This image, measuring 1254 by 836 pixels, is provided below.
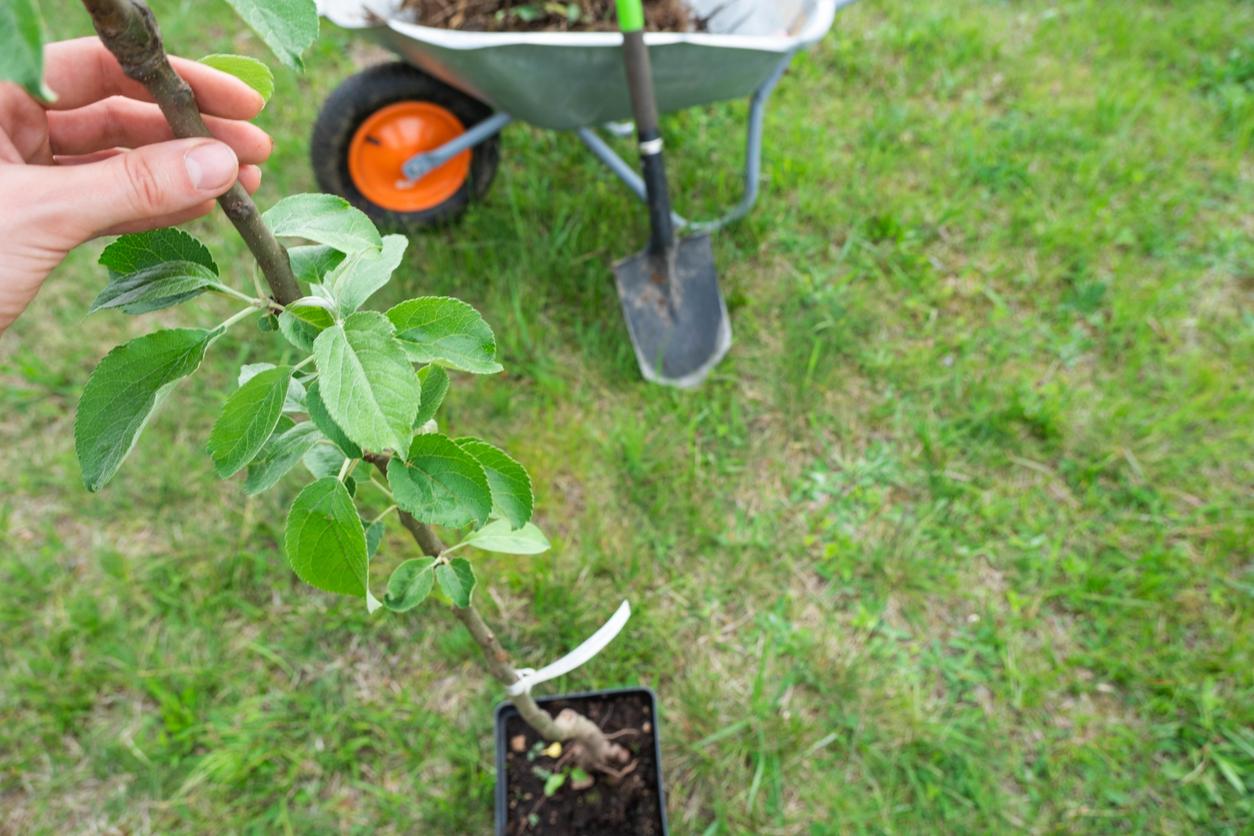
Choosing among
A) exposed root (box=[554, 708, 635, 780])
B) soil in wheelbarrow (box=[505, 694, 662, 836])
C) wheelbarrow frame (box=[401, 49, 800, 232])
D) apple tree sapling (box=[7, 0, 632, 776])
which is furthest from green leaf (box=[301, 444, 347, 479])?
wheelbarrow frame (box=[401, 49, 800, 232])

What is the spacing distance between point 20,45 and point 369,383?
282mm

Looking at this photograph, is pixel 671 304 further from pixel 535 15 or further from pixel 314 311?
pixel 314 311

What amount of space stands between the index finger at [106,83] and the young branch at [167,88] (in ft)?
0.69

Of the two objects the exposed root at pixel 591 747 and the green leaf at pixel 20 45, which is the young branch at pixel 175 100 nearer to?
the green leaf at pixel 20 45

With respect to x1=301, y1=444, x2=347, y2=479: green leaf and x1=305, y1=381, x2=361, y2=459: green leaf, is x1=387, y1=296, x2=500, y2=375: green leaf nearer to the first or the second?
x1=305, y1=381, x2=361, y2=459: green leaf

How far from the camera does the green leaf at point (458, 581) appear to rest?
88 centimetres

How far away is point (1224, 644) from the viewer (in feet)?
5.77

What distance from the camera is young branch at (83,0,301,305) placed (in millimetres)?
485

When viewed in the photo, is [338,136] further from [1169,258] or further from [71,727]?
[1169,258]

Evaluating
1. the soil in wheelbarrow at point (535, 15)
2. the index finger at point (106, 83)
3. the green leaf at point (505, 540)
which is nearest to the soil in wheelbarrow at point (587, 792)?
the green leaf at point (505, 540)

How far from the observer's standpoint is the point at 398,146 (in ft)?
7.41

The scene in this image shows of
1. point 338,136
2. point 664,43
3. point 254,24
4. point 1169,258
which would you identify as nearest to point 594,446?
point 664,43

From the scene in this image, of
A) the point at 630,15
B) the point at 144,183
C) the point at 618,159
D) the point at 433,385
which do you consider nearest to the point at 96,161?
the point at 144,183

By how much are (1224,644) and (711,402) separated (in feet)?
4.12
